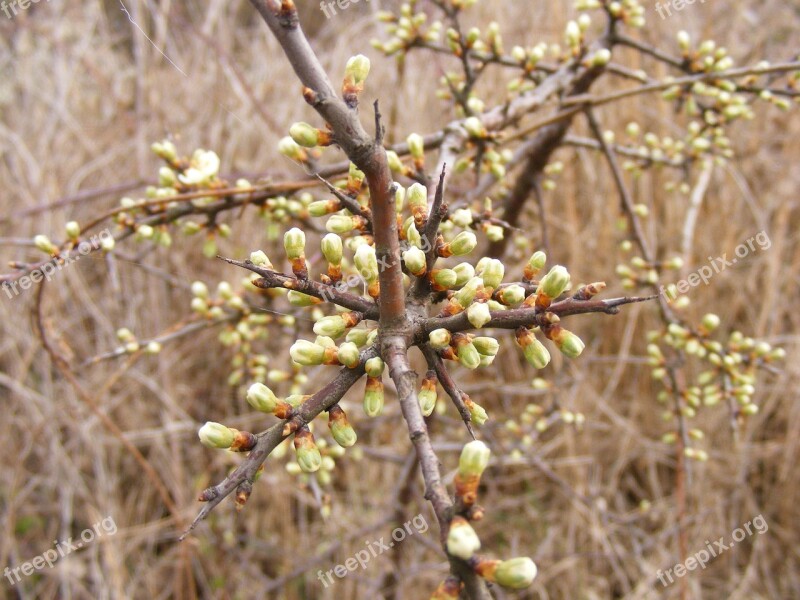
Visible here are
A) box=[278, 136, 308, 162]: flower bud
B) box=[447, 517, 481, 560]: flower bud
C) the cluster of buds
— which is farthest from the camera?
the cluster of buds

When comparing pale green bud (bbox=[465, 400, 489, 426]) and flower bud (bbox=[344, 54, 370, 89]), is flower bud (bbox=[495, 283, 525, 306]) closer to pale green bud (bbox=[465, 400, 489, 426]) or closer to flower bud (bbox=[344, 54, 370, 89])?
pale green bud (bbox=[465, 400, 489, 426])

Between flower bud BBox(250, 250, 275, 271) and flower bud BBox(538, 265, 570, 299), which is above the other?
flower bud BBox(250, 250, 275, 271)

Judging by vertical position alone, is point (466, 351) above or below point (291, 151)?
below

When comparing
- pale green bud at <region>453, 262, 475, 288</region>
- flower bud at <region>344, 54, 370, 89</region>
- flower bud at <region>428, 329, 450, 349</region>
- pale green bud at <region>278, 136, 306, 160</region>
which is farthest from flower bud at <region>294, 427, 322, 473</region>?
pale green bud at <region>278, 136, 306, 160</region>

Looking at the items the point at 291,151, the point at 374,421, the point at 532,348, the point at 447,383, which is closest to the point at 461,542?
the point at 447,383

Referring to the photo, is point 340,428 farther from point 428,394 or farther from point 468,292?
point 468,292

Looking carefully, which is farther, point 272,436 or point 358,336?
point 358,336

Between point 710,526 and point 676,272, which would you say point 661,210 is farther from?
point 710,526

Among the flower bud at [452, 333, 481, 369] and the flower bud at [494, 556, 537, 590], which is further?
the flower bud at [452, 333, 481, 369]
